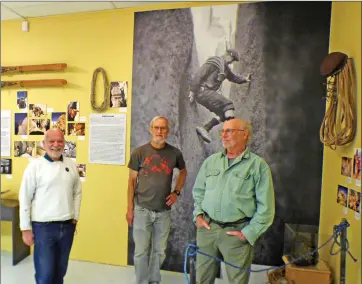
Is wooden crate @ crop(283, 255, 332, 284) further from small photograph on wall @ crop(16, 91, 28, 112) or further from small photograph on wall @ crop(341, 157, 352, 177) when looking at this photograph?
small photograph on wall @ crop(16, 91, 28, 112)

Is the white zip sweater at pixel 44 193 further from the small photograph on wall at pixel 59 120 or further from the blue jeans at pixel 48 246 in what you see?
the small photograph on wall at pixel 59 120

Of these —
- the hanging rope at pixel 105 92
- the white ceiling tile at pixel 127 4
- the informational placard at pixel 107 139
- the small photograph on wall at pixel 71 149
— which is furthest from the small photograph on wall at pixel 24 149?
the white ceiling tile at pixel 127 4

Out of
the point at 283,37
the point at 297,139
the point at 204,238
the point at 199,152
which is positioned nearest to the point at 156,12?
the point at 283,37

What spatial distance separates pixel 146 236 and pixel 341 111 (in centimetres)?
183

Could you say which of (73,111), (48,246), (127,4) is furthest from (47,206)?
(127,4)

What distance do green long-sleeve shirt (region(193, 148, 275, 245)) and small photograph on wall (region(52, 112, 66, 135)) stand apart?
2.01 meters

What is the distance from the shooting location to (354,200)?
1.92 m

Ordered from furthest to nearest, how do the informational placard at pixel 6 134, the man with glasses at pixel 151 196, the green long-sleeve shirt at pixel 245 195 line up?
the informational placard at pixel 6 134 < the man with glasses at pixel 151 196 < the green long-sleeve shirt at pixel 245 195

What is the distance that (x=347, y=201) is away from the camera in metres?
2.03

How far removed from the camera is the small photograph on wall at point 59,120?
3057 millimetres

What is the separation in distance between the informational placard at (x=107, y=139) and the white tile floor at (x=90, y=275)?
3.67ft

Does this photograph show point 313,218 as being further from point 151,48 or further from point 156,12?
point 156,12

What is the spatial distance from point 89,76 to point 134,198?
1.50 meters

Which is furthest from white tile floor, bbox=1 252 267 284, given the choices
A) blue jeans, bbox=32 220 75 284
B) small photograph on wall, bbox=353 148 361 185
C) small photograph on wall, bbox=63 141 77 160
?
small photograph on wall, bbox=353 148 361 185
